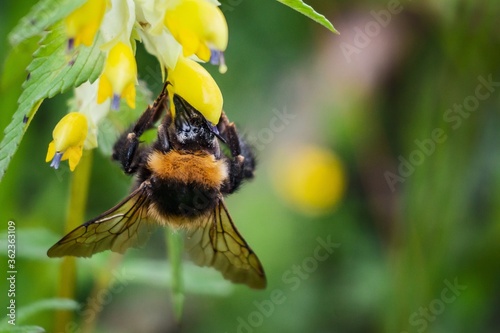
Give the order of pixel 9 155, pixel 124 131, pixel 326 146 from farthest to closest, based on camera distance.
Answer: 1. pixel 326 146
2. pixel 124 131
3. pixel 9 155

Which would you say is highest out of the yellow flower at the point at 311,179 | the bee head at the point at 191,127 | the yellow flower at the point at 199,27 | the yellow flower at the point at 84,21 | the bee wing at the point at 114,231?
the yellow flower at the point at 199,27

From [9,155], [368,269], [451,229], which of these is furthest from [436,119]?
[9,155]


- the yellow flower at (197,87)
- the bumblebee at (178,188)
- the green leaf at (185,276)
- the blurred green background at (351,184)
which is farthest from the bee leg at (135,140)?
the blurred green background at (351,184)

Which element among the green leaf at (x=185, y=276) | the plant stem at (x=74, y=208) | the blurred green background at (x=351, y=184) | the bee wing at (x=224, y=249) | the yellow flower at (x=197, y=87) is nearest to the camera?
the yellow flower at (x=197, y=87)

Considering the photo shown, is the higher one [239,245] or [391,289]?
[239,245]

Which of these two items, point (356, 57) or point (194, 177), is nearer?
point (194, 177)

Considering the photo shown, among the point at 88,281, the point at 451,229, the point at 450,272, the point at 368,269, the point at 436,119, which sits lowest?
the point at 88,281

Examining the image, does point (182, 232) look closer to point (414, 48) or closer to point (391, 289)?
point (391, 289)

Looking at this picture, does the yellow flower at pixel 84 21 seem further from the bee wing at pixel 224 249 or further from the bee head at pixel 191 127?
the bee wing at pixel 224 249

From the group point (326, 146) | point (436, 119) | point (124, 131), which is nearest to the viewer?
point (124, 131)
